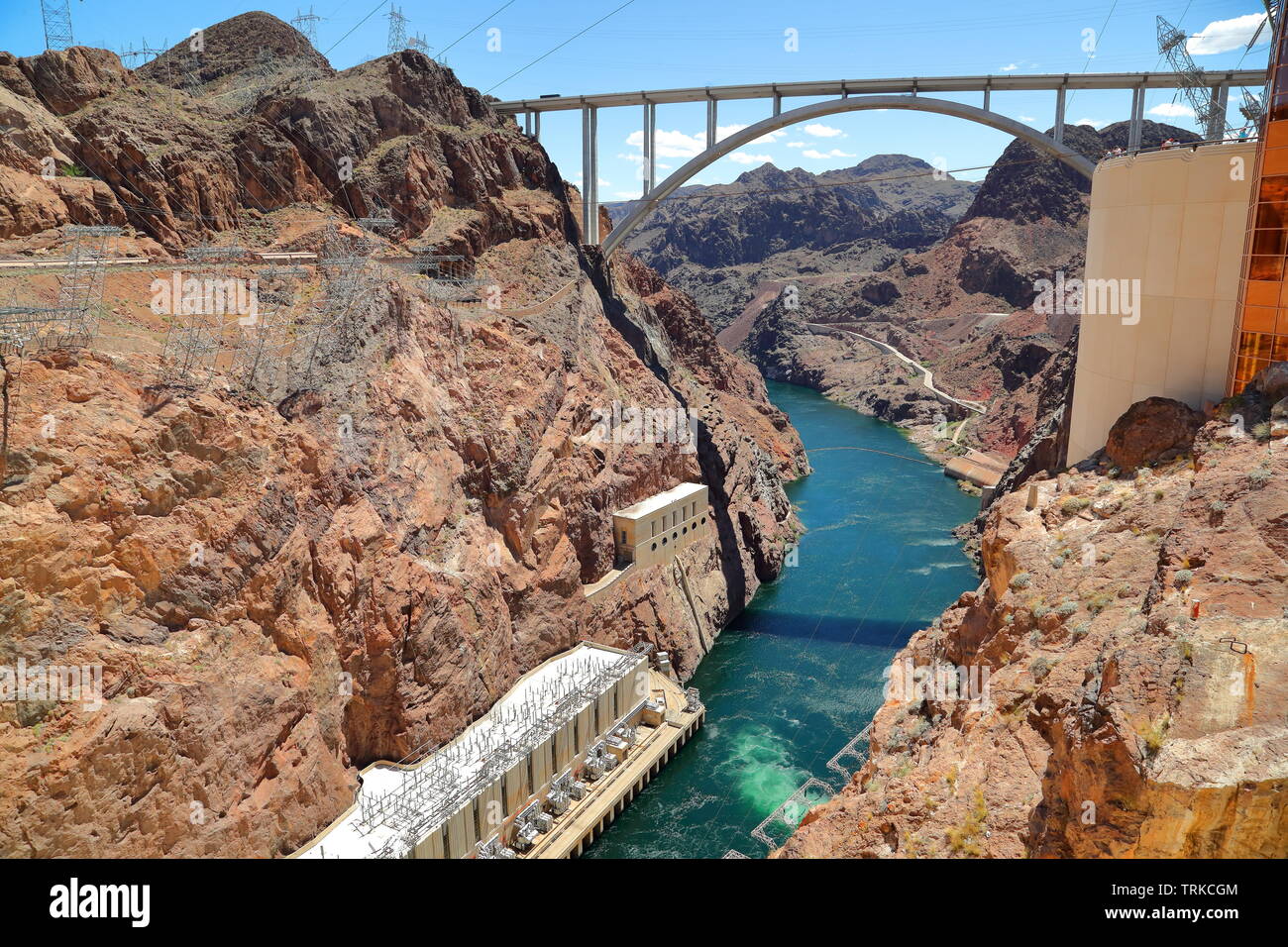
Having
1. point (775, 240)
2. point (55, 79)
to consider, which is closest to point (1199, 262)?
point (55, 79)

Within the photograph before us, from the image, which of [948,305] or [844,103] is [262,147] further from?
[948,305]

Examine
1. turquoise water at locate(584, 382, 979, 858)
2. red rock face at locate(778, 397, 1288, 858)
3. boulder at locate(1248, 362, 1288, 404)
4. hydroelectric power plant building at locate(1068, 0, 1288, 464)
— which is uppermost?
hydroelectric power plant building at locate(1068, 0, 1288, 464)

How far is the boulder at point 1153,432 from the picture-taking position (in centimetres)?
1002

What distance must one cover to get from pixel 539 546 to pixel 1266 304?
25.2 metres

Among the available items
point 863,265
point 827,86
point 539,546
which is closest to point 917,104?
point 827,86

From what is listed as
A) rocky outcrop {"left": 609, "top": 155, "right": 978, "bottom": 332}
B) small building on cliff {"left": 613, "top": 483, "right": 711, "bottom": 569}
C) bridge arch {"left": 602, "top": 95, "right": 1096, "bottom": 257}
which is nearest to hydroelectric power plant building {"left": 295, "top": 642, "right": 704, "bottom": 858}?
small building on cliff {"left": 613, "top": 483, "right": 711, "bottom": 569}

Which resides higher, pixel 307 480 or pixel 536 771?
pixel 307 480

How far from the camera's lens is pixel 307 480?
23.5 meters

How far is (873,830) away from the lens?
286 inches

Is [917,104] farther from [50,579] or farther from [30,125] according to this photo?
[50,579]

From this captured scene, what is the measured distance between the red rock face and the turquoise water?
60.2ft

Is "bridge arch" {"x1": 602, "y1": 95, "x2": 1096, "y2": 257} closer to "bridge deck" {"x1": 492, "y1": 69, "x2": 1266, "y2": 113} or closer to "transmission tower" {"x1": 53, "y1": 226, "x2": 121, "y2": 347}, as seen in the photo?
"bridge deck" {"x1": 492, "y1": 69, "x2": 1266, "y2": 113}

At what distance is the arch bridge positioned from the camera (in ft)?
130

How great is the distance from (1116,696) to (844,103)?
136 feet
